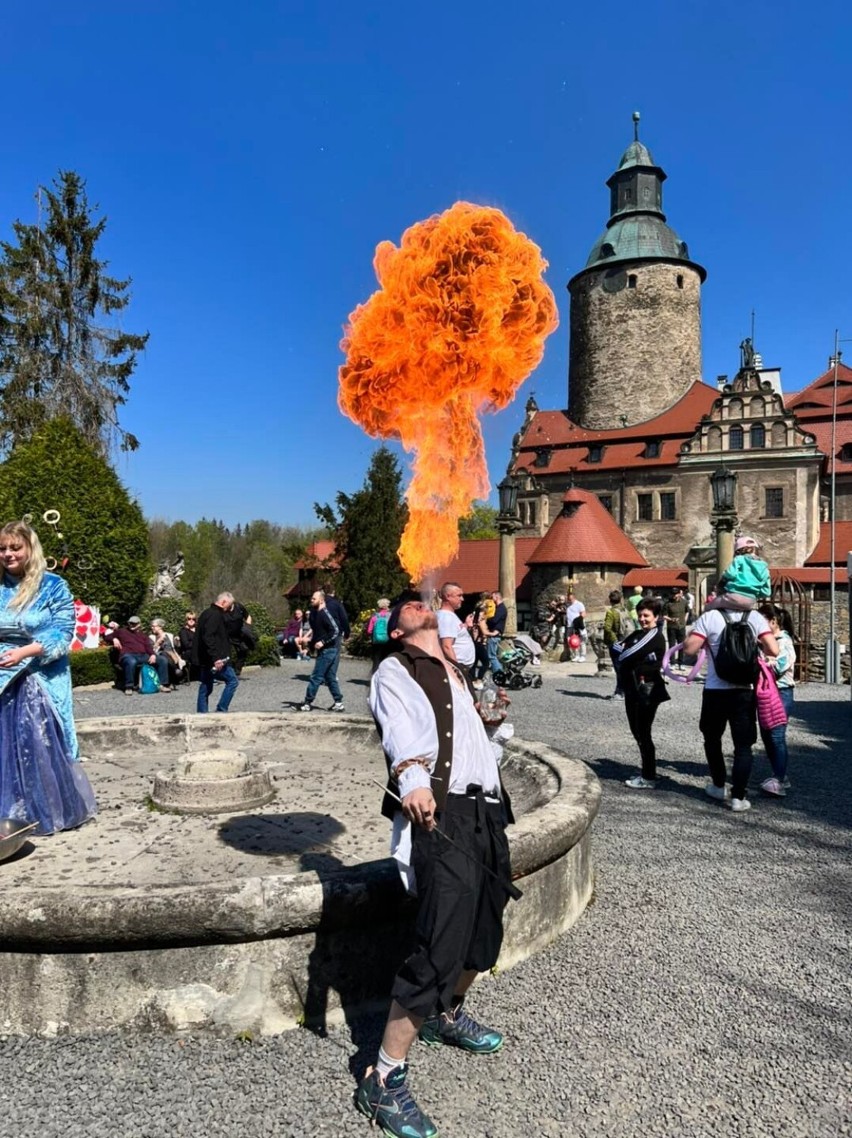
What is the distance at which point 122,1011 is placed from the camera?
Result: 3.20 metres

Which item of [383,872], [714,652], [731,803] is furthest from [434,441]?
[383,872]

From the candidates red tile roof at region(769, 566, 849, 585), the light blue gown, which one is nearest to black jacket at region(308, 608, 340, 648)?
the light blue gown

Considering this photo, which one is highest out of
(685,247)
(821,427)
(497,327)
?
(685,247)

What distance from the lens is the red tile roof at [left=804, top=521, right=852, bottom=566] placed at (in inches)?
1506

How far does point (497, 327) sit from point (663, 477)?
38484mm

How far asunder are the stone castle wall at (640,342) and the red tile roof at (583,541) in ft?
48.6

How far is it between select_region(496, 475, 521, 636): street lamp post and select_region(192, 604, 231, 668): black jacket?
15464mm

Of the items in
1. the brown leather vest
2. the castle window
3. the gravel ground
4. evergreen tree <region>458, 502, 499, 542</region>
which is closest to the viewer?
the gravel ground

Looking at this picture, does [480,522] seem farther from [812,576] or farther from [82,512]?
[82,512]

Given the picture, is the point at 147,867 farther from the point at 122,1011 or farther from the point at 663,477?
the point at 663,477

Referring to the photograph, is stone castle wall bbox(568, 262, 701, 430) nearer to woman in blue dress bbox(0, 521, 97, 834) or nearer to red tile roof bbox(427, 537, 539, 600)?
red tile roof bbox(427, 537, 539, 600)

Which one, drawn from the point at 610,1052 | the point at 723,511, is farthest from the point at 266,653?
the point at 610,1052

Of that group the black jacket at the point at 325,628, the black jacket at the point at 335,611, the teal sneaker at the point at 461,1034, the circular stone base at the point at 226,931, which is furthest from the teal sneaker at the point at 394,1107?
the black jacket at the point at 335,611

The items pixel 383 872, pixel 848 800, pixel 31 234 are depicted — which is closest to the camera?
pixel 383 872
